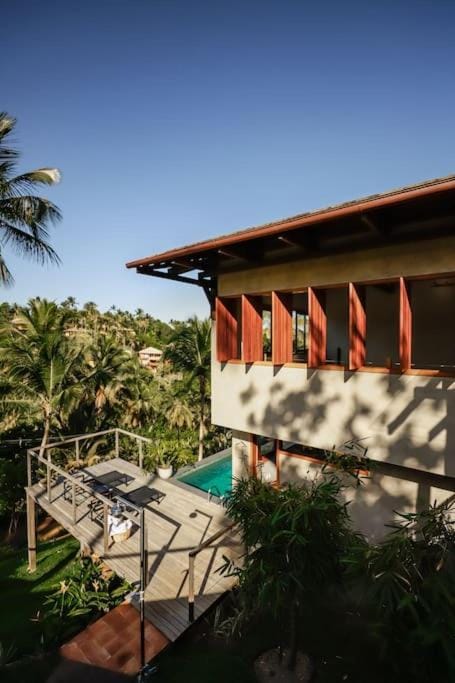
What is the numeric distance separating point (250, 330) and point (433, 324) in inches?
167

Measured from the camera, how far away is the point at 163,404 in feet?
64.9

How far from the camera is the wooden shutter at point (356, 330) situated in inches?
248

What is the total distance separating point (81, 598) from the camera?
7637 mm

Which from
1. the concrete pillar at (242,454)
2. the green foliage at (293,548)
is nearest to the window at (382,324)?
the concrete pillar at (242,454)

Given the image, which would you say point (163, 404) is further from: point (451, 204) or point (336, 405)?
point (451, 204)

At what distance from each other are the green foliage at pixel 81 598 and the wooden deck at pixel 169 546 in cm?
103

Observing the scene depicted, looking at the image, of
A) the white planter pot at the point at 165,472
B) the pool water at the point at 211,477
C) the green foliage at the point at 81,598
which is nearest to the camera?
the green foliage at the point at 81,598

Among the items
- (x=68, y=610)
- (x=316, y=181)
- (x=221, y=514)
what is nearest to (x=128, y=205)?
(x=316, y=181)

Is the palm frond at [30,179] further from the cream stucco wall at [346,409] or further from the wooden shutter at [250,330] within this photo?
the cream stucco wall at [346,409]

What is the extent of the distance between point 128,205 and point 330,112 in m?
8.82

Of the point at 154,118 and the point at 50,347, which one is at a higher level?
the point at 154,118

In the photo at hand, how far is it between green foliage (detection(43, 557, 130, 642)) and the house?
3.88 m

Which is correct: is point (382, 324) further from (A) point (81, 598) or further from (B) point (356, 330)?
(A) point (81, 598)

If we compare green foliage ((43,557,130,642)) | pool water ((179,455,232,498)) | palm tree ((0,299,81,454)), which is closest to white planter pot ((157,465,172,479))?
pool water ((179,455,232,498))
